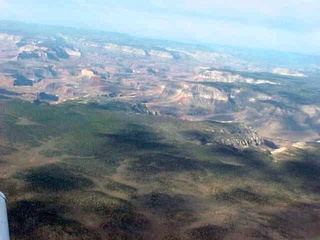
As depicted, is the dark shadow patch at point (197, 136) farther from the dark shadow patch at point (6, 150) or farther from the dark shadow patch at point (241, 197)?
the dark shadow patch at point (6, 150)

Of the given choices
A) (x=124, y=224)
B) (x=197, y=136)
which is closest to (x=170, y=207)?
(x=124, y=224)

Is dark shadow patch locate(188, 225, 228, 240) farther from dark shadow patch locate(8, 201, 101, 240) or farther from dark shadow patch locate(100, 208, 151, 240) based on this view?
dark shadow patch locate(8, 201, 101, 240)

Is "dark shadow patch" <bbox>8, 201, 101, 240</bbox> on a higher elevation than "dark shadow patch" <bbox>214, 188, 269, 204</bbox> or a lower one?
higher

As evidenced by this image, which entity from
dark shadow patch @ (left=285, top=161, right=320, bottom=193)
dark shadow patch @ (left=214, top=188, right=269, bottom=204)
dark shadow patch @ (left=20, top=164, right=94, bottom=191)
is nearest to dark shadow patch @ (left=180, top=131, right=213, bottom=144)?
dark shadow patch @ (left=285, top=161, right=320, bottom=193)

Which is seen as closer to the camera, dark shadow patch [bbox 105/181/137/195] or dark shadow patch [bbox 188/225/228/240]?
dark shadow patch [bbox 188/225/228/240]

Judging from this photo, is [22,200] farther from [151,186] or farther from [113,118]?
[113,118]

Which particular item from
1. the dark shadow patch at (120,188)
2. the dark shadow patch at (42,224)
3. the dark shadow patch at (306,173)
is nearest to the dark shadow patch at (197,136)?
the dark shadow patch at (306,173)

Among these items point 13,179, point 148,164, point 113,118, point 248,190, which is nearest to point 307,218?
point 248,190
